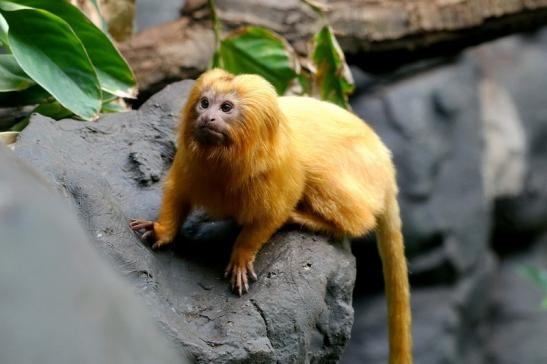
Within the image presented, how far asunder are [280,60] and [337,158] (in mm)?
1905

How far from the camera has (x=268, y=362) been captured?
3.26m

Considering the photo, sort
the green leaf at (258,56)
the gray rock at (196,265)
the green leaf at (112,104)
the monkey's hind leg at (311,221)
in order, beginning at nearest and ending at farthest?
1. the gray rock at (196,265)
2. the monkey's hind leg at (311,221)
3. the green leaf at (112,104)
4. the green leaf at (258,56)

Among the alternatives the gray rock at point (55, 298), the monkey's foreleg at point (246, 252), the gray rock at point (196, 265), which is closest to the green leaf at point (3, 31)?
the gray rock at point (196, 265)

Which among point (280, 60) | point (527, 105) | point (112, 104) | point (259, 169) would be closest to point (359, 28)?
point (280, 60)

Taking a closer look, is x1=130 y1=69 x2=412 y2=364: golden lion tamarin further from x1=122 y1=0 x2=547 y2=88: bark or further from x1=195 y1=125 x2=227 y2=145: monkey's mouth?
x1=122 y1=0 x2=547 y2=88: bark

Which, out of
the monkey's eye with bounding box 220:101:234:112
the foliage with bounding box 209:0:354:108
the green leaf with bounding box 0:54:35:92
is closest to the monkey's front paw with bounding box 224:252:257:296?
the monkey's eye with bounding box 220:101:234:112

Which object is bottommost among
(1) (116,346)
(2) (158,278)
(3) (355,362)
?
(3) (355,362)

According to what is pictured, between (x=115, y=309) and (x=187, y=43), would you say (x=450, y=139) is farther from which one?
(x=115, y=309)

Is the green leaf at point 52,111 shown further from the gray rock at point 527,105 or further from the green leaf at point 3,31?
the gray rock at point 527,105

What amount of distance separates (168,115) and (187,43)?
1.85 meters

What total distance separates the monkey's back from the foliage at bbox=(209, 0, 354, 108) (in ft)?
5.10

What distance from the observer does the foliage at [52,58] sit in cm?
434

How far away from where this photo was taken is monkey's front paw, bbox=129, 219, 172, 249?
12.0 feet

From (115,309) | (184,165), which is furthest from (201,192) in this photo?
(115,309)
